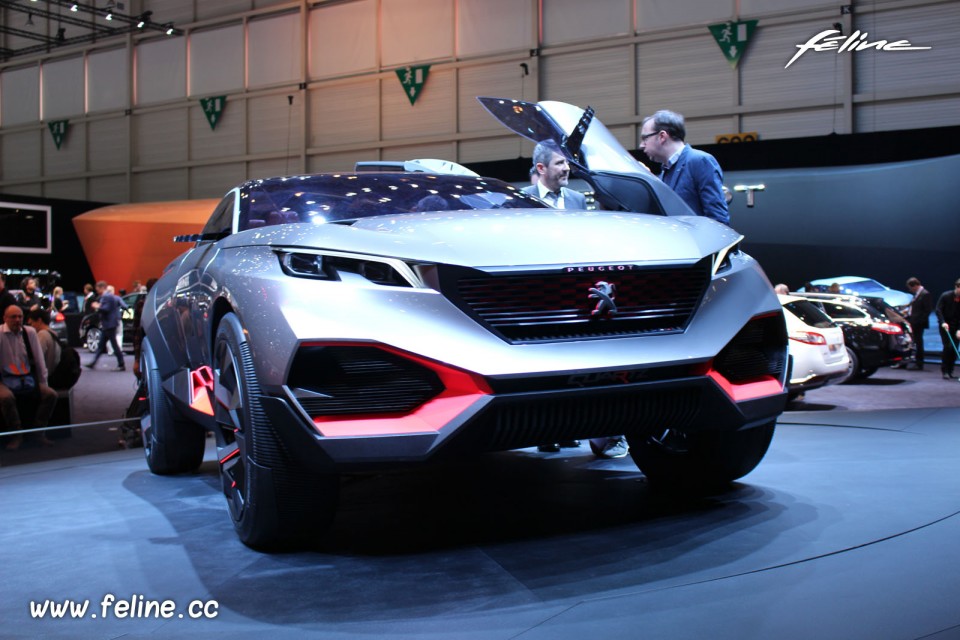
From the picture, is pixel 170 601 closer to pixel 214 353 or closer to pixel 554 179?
pixel 214 353

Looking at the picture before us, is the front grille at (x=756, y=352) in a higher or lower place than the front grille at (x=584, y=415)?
higher

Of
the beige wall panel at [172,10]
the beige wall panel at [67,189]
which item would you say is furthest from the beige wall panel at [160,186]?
the beige wall panel at [172,10]

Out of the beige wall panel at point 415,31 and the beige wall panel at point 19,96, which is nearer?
the beige wall panel at point 415,31

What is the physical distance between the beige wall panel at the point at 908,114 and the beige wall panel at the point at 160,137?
1880 centimetres

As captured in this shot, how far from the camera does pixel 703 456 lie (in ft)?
11.8

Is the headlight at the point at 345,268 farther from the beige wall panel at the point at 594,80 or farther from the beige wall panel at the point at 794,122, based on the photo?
the beige wall panel at the point at 594,80

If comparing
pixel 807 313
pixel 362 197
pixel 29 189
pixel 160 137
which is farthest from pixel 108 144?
pixel 362 197

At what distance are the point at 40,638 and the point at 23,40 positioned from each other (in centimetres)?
3443

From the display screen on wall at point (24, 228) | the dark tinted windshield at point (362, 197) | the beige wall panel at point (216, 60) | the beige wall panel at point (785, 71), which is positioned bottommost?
the dark tinted windshield at point (362, 197)

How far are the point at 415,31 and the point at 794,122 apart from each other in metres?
9.63

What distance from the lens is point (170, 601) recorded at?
8.25 feet

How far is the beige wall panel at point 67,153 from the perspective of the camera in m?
30.6

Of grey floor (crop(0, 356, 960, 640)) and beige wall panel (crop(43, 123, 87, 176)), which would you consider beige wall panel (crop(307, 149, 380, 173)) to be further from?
grey floor (crop(0, 356, 960, 640))

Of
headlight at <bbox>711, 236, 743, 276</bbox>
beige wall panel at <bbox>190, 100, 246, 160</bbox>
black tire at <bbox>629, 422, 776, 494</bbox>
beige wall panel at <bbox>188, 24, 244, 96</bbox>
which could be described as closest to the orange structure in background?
beige wall panel at <bbox>190, 100, 246, 160</bbox>
